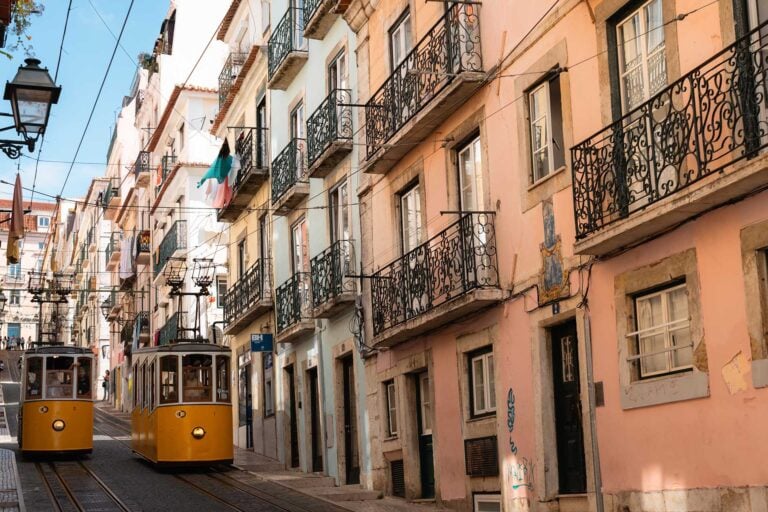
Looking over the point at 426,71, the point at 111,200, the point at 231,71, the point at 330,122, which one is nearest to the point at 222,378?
the point at 330,122

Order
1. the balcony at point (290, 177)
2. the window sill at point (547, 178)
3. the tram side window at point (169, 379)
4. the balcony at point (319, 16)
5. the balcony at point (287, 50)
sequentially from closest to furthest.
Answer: the window sill at point (547, 178), the balcony at point (319, 16), the tram side window at point (169, 379), the balcony at point (290, 177), the balcony at point (287, 50)

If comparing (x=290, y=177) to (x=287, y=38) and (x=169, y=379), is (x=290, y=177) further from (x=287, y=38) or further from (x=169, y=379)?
(x=169, y=379)

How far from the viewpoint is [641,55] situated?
1117 cm

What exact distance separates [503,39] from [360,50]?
18.9 feet

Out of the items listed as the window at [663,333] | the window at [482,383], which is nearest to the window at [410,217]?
the window at [482,383]

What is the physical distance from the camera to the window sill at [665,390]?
10.0 m

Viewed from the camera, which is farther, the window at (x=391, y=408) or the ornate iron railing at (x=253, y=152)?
→ the ornate iron railing at (x=253, y=152)

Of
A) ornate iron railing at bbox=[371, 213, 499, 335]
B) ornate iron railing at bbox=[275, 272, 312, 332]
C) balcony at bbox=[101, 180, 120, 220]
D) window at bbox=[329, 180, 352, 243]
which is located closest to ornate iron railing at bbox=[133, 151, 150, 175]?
balcony at bbox=[101, 180, 120, 220]

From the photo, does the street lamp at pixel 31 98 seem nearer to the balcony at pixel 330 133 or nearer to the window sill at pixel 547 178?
the window sill at pixel 547 178

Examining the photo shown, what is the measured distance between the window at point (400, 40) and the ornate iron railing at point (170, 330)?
1851 cm

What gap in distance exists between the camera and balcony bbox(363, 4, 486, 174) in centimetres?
1482

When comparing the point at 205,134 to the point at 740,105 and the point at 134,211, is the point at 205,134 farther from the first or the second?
the point at 740,105

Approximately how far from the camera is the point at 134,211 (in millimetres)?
49781

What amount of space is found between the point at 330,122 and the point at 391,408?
5.33 m
